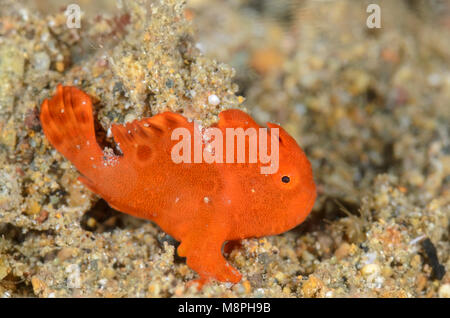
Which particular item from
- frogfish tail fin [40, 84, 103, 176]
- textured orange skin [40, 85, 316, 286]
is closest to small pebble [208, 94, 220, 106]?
textured orange skin [40, 85, 316, 286]

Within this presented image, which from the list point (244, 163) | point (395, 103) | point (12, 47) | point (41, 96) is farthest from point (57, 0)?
point (395, 103)

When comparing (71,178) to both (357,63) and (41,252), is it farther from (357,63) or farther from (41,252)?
(357,63)

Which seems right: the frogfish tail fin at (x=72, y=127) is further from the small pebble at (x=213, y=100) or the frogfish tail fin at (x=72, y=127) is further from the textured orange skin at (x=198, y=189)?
the small pebble at (x=213, y=100)

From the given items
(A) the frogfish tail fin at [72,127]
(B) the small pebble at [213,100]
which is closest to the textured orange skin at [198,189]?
(A) the frogfish tail fin at [72,127]

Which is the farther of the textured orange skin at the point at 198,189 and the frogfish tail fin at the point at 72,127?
the frogfish tail fin at the point at 72,127

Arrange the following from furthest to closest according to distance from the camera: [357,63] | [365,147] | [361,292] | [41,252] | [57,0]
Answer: [357,63] → [365,147] → [57,0] → [41,252] → [361,292]

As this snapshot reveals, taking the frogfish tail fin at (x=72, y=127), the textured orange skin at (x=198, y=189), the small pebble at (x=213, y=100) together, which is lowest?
the textured orange skin at (x=198, y=189)

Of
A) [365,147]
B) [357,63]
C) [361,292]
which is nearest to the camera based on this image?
[361,292]

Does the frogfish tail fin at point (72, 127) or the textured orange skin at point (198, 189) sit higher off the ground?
the frogfish tail fin at point (72, 127)

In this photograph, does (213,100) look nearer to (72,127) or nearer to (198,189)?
(198,189)
